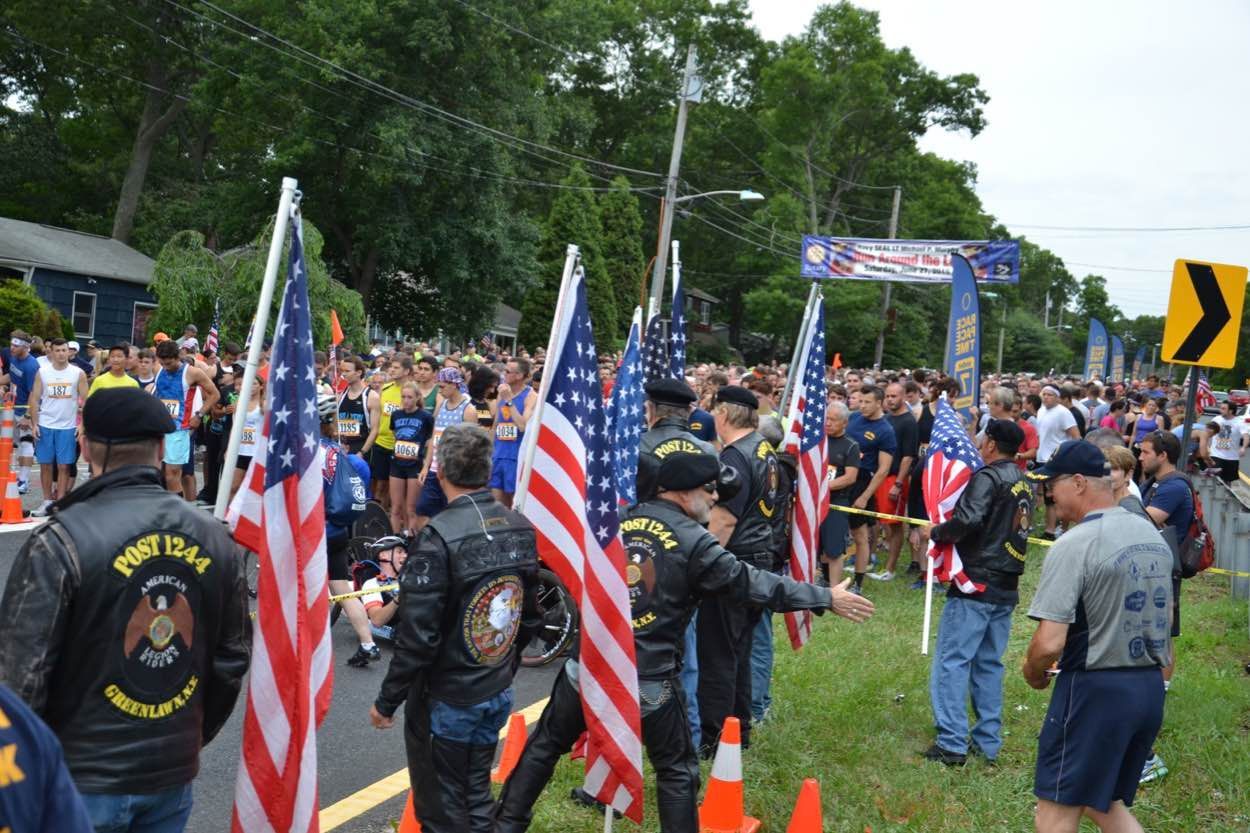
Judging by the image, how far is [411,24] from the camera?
37.5 metres

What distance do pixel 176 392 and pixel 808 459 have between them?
8.08 m

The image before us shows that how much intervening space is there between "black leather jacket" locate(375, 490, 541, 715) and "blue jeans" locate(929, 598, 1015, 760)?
3.38 metres

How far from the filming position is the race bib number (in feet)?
38.7

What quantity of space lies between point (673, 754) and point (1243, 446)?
1784 cm

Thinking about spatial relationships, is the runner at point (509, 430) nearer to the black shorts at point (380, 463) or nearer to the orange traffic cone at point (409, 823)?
the black shorts at point (380, 463)

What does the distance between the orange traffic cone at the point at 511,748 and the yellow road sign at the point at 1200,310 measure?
4.91 meters

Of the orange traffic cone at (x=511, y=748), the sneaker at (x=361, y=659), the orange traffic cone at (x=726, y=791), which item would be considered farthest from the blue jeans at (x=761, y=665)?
the sneaker at (x=361, y=659)

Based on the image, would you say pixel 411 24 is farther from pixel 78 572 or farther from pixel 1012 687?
pixel 78 572

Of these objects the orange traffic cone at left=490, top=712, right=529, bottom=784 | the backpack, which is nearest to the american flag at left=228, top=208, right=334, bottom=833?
the orange traffic cone at left=490, top=712, right=529, bottom=784

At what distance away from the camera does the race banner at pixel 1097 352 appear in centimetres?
2858

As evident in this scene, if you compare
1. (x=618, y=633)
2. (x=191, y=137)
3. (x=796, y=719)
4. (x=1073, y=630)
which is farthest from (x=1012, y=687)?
(x=191, y=137)

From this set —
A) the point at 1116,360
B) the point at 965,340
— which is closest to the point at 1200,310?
the point at 965,340

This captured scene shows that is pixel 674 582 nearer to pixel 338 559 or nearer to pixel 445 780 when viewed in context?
pixel 445 780

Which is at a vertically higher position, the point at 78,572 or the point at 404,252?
the point at 404,252
